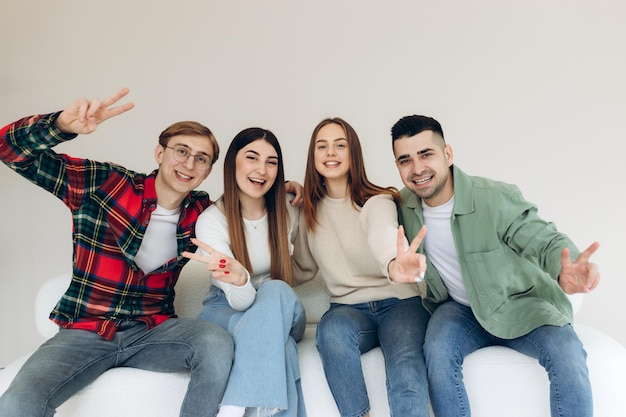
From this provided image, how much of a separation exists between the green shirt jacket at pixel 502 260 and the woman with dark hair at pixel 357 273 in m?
0.21

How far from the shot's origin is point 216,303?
79.6 inches

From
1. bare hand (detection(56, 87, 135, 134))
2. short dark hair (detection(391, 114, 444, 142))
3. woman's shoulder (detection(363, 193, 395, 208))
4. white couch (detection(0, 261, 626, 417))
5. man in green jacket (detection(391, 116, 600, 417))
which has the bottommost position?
white couch (detection(0, 261, 626, 417))

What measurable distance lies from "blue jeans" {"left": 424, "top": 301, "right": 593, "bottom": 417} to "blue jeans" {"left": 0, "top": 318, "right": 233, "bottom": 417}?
1.99ft

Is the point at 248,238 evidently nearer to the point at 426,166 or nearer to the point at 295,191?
the point at 295,191

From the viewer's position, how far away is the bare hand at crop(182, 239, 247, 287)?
1.73 m

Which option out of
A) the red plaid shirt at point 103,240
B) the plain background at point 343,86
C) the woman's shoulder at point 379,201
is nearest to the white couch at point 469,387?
the red plaid shirt at point 103,240

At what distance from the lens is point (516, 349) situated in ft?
5.62

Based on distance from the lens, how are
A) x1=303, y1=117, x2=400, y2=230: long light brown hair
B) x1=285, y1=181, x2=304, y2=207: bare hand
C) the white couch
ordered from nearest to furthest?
the white couch < x1=303, y1=117, x2=400, y2=230: long light brown hair < x1=285, y1=181, x2=304, y2=207: bare hand

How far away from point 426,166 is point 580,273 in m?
0.60

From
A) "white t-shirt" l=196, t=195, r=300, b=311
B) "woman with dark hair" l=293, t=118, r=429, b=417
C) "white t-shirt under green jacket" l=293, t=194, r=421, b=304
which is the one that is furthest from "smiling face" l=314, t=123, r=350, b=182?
"white t-shirt" l=196, t=195, r=300, b=311

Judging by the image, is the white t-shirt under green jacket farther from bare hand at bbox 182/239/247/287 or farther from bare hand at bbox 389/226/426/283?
bare hand at bbox 182/239/247/287

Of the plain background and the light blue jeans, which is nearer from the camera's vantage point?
the light blue jeans

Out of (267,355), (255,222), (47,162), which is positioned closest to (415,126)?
(255,222)

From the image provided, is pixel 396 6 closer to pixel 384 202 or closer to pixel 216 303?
pixel 384 202
